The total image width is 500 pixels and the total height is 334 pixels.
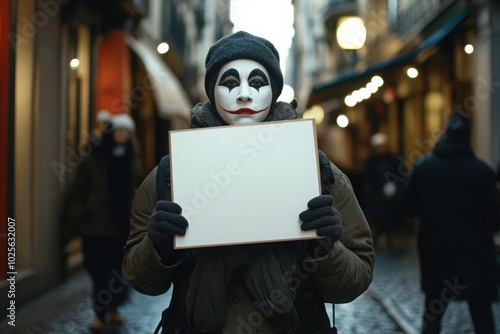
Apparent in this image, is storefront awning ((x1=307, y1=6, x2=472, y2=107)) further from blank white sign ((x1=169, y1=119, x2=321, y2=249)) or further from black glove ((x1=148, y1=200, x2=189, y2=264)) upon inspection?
black glove ((x1=148, y1=200, x2=189, y2=264))

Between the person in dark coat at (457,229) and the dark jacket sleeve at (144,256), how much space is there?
3.39m

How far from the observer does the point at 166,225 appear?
7.93 feet

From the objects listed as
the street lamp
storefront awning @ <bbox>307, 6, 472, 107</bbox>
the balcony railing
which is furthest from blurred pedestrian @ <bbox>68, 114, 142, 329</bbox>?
the street lamp

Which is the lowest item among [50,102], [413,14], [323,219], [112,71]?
[323,219]

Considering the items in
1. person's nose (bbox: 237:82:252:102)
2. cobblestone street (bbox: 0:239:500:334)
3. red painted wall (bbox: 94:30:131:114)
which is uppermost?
red painted wall (bbox: 94:30:131:114)

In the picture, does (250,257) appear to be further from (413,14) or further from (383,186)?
(413,14)

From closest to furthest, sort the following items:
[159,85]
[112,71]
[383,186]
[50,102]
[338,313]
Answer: [338,313] < [50,102] < [383,186] < [112,71] < [159,85]

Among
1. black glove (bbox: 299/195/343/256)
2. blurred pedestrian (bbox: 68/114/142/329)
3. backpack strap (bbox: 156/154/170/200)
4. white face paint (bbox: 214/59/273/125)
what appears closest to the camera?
black glove (bbox: 299/195/343/256)

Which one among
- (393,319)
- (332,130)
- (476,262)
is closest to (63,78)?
(393,319)

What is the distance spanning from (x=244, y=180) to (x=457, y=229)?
139 inches

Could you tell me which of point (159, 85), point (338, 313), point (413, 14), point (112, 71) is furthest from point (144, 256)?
point (413, 14)

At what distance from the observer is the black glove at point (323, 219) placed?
95.3 inches

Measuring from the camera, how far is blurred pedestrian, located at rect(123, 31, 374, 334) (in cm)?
250

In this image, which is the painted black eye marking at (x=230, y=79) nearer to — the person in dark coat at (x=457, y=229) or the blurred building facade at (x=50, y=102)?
the person in dark coat at (x=457, y=229)
